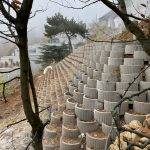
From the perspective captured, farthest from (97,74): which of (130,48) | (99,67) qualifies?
(130,48)

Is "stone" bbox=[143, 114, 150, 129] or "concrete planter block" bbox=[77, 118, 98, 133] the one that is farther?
"concrete planter block" bbox=[77, 118, 98, 133]

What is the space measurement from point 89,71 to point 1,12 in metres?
7.44

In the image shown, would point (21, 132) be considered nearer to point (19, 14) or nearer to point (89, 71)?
point (89, 71)

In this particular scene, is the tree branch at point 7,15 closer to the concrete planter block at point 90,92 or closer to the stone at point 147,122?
the stone at point 147,122

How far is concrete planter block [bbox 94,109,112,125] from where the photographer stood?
7909 millimetres

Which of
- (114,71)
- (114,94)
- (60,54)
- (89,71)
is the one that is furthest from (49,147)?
(60,54)

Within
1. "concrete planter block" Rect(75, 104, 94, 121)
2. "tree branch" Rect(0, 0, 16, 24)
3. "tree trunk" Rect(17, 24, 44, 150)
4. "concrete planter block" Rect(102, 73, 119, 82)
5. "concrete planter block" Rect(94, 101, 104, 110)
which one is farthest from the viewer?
"concrete planter block" Rect(102, 73, 119, 82)

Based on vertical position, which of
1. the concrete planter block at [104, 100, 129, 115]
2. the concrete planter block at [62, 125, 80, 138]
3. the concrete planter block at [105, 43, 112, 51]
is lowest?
the concrete planter block at [62, 125, 80, 138]

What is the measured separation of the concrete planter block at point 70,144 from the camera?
7.97 meters

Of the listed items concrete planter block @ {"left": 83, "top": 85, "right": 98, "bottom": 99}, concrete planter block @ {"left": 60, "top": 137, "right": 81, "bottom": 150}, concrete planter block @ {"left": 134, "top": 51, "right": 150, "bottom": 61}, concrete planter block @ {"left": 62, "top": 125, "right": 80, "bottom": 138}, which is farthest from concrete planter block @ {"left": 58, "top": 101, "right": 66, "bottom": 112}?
concrete planter block @ {"left": 134, "top": 51, "right": 150, "bottom": 61}

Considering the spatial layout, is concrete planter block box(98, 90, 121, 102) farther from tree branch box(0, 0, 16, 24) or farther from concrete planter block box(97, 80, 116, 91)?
tree branch box(0, 0, 16, 24)

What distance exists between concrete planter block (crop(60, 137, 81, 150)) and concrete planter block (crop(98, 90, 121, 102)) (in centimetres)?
115

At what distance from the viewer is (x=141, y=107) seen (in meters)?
7.70

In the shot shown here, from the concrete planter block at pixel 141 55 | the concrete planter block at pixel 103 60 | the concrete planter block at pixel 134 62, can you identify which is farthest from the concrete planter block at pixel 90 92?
the concrete planter block at pixel 141 55
